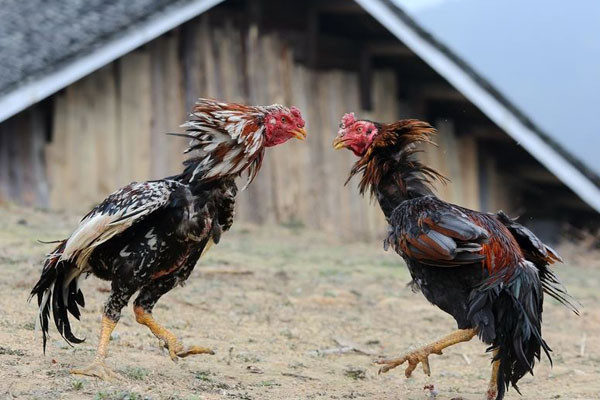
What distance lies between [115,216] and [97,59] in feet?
23.9

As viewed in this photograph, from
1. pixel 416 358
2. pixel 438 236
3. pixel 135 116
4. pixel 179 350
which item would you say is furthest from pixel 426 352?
pixel 135 116

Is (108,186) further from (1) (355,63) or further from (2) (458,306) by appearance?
(2) (458,306)

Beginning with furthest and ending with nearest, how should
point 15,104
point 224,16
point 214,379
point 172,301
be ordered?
1. point 224,16
2. point 15,104
3. point 172,301
4. point 214,379

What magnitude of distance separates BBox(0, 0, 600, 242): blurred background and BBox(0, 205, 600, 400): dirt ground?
A: 4.90 ft

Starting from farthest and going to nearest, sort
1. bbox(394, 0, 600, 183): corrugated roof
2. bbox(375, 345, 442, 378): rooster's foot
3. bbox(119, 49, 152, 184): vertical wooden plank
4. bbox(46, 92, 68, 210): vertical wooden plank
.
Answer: bbox(394, 0, 600, 183): corrugated roof
bbox(119, 49, 152, 184): vertical wooden plank
bbox(46, 92, 68, 210): vertical wooden plank
bbox(375, 345, 442, 378): rooster's foot

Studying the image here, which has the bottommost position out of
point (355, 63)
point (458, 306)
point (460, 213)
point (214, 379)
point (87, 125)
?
point (214, 379)

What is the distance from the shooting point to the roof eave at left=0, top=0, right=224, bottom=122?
40.8 ft

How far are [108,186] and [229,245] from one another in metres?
2.38

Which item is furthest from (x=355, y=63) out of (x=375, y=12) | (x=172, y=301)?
(x=172, y=301)

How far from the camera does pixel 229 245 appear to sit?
42.2 feet

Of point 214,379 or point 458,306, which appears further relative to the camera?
point 214,379

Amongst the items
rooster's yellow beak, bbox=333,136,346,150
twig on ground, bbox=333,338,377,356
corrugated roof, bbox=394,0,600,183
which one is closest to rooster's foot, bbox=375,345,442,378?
rooster's yellow beak, bbox=333,136,346,150

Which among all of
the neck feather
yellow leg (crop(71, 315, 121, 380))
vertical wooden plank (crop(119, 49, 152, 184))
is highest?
vertical wooden plank (crop(119, 49, 152, 184))

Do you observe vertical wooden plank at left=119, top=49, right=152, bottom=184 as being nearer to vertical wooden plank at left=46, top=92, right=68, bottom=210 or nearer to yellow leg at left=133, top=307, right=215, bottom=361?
vertical wooden plank at left=46, top=92, right=68, bottom=210
